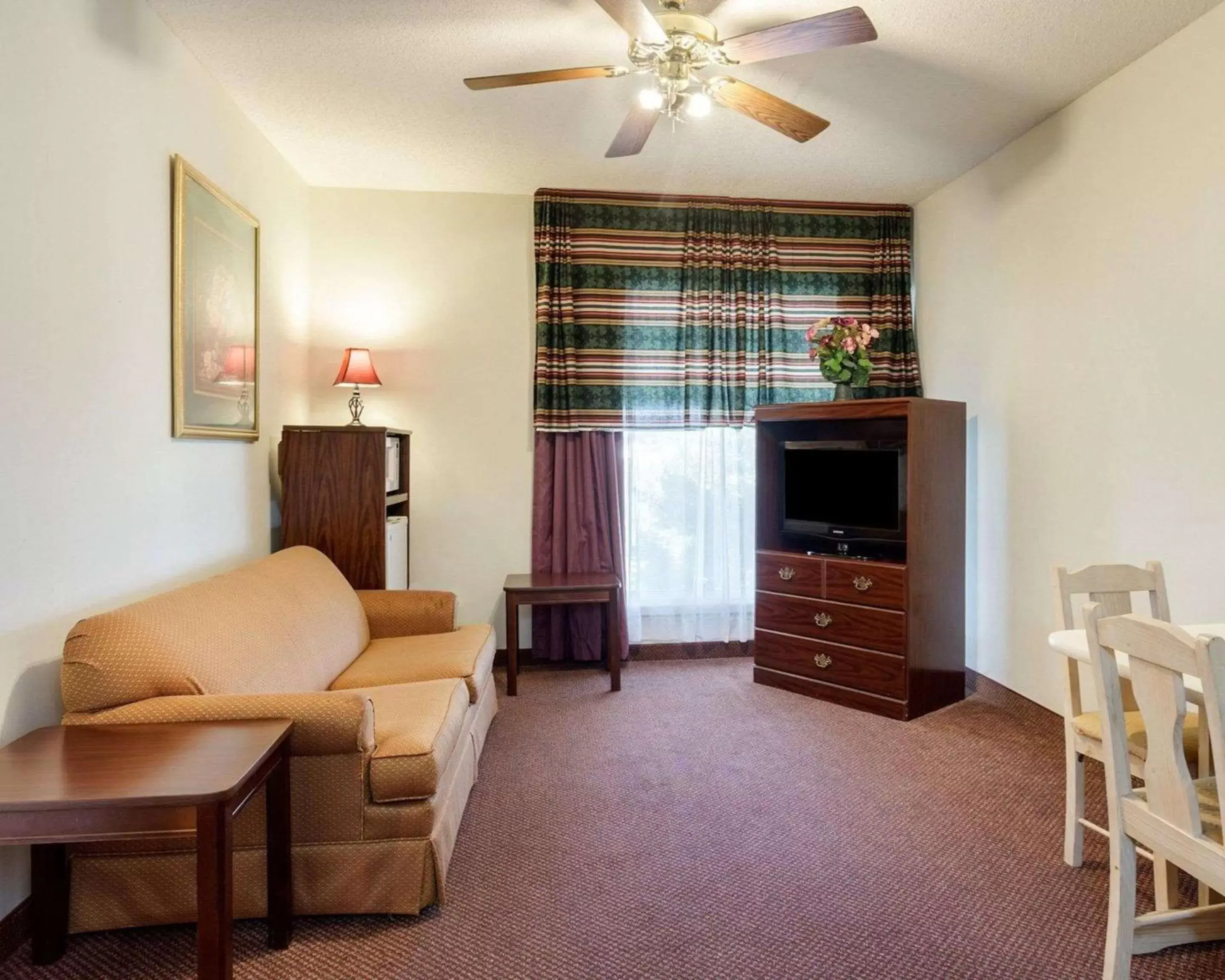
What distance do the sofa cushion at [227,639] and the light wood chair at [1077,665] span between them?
229cm

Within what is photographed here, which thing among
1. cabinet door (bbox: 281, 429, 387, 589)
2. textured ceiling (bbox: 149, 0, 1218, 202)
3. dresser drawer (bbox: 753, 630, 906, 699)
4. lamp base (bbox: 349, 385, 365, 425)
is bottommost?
dresser drawer (bbox: 753, 630, 906, 699)

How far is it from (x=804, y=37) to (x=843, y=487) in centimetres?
218

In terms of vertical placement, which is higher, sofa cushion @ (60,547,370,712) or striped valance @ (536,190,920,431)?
striped valance @ (536,190,920,431)

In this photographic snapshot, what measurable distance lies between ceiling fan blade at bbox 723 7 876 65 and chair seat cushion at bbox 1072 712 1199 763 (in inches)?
75.2

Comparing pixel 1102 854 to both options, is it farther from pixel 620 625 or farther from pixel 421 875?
pixel 620 625

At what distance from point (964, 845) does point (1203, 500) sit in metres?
1.45

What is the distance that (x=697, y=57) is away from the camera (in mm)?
2357

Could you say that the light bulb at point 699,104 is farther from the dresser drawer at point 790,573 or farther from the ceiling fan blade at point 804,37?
the dresser drawer at point 790,573

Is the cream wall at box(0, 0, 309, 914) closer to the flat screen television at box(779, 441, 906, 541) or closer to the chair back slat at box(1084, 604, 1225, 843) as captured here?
the chair back slat at box(1084, 604, 1225, 843)

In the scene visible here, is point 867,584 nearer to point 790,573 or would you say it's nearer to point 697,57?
point 790,573

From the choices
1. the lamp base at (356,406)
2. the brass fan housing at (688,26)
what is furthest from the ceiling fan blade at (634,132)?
the lamp base at (356,406)

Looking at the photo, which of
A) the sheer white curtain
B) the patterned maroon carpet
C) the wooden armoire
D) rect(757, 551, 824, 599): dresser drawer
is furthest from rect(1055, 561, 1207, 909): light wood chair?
the wooden armoire

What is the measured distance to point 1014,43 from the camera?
2691 millimetres

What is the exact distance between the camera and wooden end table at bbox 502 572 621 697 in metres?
3.66
